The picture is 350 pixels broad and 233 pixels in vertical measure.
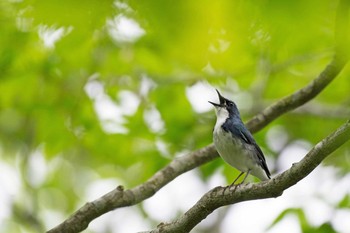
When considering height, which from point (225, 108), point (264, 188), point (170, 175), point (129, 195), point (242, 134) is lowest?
point (264, 188)

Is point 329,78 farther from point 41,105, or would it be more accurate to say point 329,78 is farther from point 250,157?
point 41,105

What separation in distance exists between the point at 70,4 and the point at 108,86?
6241 millimetres

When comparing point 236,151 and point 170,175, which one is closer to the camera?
point 170,175

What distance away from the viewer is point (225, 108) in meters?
7.09

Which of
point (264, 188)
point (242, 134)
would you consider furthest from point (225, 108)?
point (264, 188)

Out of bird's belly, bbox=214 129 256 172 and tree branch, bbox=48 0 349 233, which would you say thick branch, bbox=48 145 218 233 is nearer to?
tree branch, bbox=48 0 349 233

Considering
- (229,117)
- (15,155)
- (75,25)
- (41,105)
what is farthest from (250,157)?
(15,155)

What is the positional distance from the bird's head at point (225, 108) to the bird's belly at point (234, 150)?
2.52 ft

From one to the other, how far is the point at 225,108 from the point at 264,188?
11.4 ft

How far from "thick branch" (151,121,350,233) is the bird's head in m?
2.76

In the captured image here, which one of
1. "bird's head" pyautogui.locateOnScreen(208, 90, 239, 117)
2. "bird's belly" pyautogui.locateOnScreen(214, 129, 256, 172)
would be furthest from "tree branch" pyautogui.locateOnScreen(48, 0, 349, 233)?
"bird's head" pyautogui.locateOnScreen(208, 90, 239, 117)

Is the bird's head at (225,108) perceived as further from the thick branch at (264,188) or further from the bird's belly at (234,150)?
the thick branch at (264,188)

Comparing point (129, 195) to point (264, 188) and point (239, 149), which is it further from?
point (264, 188)

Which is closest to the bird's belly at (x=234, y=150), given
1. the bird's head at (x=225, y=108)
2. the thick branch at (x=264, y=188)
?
the bird's head at (x=225, y=108)
